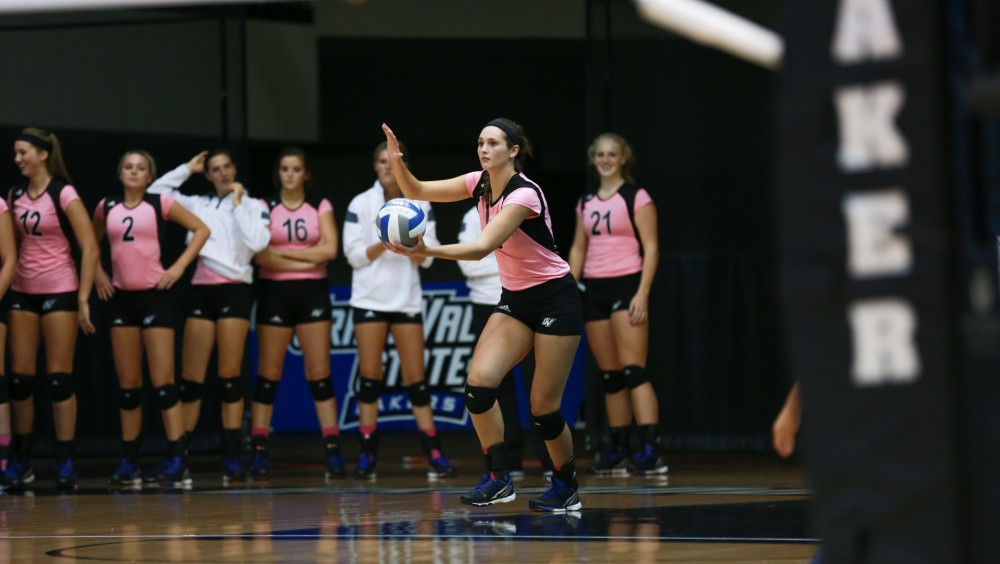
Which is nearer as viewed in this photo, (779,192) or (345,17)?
(779,192)

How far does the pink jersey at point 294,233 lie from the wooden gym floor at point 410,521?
138cm

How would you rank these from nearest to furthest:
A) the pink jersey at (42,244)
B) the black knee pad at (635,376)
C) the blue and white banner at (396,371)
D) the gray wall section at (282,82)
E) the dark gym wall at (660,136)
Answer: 1. the pink jersey at (42,244)
2. the black knee pad at (635,376)
3. the dark gym wall at (660,136)
4. the blue and white banner at (396,371)
5. the gray wall section at (282,82)

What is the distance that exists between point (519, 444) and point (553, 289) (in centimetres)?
248

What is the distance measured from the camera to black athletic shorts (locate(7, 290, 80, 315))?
8.78 metres

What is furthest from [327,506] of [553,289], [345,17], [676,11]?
[345,17]

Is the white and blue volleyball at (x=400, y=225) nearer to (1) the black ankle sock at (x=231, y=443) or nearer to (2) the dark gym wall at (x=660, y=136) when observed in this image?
(1) the black ankle sock at (x=231, y=443)

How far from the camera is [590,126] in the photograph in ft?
33.1

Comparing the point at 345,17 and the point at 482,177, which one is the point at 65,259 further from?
the point at 345,17

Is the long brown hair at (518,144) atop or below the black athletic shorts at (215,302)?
atop

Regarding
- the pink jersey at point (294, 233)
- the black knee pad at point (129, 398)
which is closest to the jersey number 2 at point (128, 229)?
the pink jersey at point (294, 233)

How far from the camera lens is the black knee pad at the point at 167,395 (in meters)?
8.95

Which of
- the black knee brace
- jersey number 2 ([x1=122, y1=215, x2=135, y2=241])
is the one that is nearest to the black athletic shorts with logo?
the black knee brace

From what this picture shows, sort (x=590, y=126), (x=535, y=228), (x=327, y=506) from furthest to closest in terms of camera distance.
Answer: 1. (x=590, y=126)
2. (x=327, y=506)
3. (x=535, y=228)

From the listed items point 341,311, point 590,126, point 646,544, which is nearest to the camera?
point 646,544
